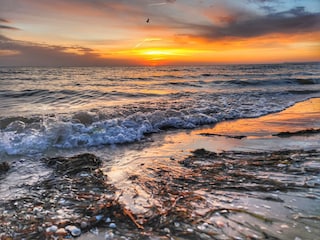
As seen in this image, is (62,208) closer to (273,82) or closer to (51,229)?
→ (51,229)

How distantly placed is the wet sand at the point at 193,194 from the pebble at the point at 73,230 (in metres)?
0.07

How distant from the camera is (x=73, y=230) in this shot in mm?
3115

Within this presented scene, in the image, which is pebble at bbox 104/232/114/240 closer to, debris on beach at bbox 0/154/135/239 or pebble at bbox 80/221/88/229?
debris on beach at bbox 0/154/135/239

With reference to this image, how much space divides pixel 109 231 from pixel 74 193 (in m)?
1.22

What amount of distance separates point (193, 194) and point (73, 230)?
1678mm

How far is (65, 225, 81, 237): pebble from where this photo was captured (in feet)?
10.0

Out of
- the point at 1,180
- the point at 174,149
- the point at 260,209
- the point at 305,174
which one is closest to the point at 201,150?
the point at 174,149

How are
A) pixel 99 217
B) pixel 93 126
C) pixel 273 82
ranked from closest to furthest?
pixel 99 217 → pixel 93 126 → pixel 273 82

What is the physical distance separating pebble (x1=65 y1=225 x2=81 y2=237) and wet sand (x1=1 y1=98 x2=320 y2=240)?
0.07 m

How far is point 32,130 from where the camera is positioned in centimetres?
766

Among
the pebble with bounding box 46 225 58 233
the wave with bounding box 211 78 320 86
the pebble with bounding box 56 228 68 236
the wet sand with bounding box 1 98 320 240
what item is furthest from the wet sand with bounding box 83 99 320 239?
the wave with bounding box 211 78 320 86

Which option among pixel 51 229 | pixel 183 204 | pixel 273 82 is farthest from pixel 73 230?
pixel 273 82

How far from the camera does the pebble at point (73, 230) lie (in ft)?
10.0

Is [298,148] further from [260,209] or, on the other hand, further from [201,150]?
[260,209]
